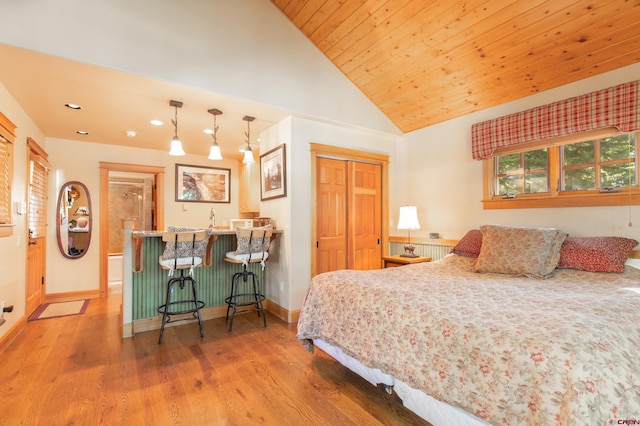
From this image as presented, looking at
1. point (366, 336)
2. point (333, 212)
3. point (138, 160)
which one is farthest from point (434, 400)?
point (138, 160)

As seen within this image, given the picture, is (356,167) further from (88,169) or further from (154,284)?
(88,169)

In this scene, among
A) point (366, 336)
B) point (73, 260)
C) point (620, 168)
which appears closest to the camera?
point (366, 336)

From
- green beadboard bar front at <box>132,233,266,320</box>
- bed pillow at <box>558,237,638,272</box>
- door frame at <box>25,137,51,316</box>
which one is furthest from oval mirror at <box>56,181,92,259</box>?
bed pillow at <box>558,237,638,272</box>

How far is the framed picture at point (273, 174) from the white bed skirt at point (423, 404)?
2.21 m

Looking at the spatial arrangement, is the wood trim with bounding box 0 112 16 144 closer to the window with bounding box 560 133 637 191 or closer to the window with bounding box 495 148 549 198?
the window with bounding box 495 148 549 198

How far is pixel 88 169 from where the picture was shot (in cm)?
484

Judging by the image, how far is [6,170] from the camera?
9.64ft

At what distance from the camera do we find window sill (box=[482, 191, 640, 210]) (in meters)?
2.66

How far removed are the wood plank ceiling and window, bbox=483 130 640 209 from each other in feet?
1.99

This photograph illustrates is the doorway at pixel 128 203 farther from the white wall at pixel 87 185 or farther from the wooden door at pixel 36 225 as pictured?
the wooden door at pixel 36 225

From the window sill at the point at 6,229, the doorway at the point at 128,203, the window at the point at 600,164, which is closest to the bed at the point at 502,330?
the window at the point at 600,164

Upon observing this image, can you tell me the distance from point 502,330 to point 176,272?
3.24 m

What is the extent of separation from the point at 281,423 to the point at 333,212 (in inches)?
102

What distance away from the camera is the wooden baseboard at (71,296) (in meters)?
4.54
